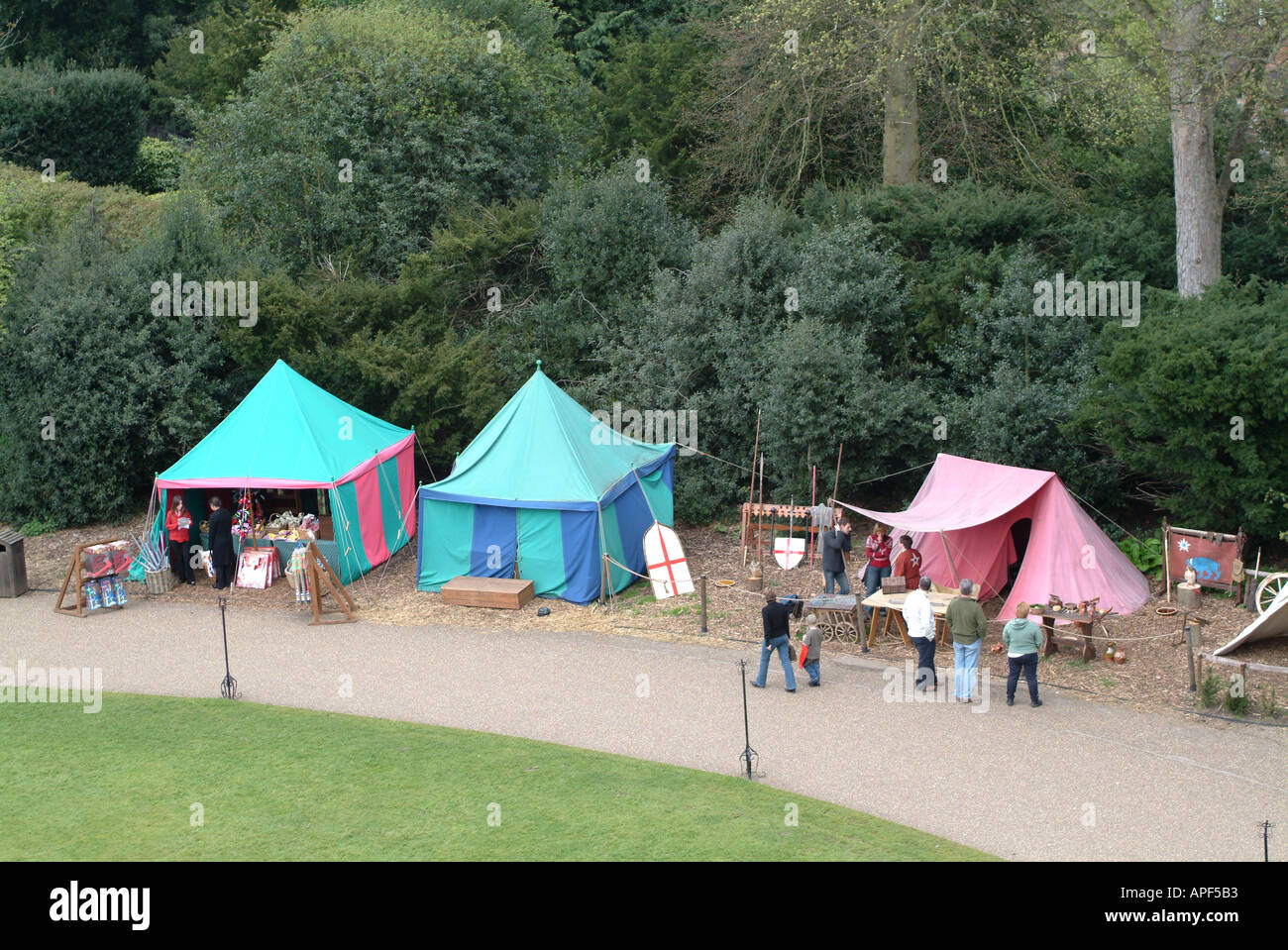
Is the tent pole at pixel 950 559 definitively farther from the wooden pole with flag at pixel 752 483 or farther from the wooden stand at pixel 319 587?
the wooden stand at pixel 319 587

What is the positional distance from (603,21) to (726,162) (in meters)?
11.3

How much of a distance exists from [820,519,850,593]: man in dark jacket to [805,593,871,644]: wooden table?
1195mm

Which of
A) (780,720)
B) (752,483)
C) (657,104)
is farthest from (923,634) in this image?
(657,104)

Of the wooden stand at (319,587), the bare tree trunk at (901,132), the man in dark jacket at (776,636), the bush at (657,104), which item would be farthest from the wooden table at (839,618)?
the bush at (657,104)

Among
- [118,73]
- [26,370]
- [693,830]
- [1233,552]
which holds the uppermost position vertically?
[118,73]

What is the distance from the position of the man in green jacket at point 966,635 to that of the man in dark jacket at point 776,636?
186 centimetres

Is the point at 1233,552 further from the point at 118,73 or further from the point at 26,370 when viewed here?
the point at 118,73

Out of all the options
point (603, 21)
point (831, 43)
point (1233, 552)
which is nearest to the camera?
point (1233, 552)

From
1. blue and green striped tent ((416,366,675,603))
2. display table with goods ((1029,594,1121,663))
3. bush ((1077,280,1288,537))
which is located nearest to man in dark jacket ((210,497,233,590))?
blue and green striped tent ((416,366,675,603))

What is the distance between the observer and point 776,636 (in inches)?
533

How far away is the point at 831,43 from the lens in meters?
24.6

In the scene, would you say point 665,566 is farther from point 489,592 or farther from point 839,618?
point 839,618

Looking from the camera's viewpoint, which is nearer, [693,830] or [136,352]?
[693,830]

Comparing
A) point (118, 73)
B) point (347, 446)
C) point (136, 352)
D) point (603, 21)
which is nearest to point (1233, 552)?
point (347, 446)
